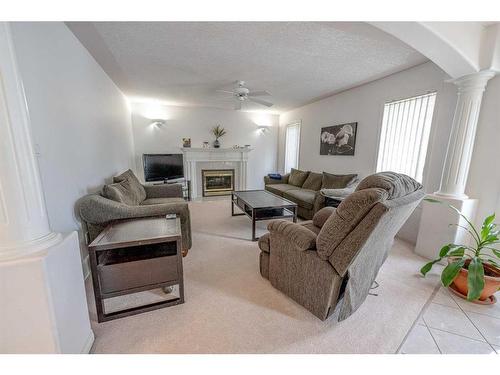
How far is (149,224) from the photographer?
1820 millimetres

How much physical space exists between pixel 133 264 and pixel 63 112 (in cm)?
151

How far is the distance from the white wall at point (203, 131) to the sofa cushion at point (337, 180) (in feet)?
8.45

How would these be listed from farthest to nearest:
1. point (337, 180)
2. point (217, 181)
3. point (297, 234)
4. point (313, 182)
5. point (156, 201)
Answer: point (217, 181) → point (313, 182) → point (337, 180) → point (156, 201) → point (297, 234)

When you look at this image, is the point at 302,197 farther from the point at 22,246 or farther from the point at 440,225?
the point at 22,246

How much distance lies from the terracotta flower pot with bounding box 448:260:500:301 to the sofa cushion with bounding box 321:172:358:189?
1923mm

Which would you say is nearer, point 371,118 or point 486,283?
point 486,283

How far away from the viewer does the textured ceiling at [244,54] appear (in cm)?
193

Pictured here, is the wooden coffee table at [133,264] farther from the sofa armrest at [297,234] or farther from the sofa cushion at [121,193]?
the sofa armrest at [297,234]

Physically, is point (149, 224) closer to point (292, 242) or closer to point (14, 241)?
point (14, 241)

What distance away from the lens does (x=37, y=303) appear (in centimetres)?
92

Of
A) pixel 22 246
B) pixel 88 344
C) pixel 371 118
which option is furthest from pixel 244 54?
pixel 88 344

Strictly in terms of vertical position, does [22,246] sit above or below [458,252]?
above
